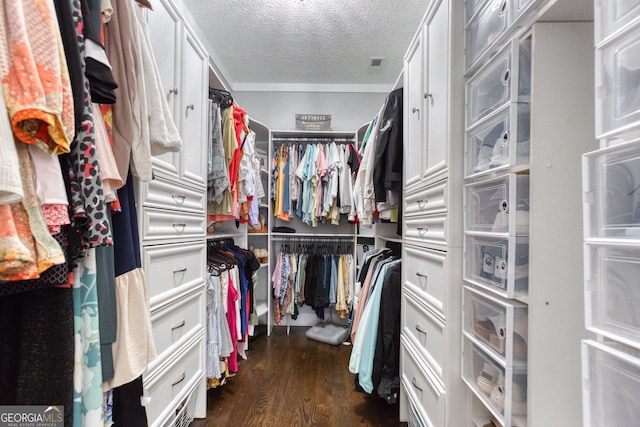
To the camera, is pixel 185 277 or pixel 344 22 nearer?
pixel 185 277

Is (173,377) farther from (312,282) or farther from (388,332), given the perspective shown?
(312,282)

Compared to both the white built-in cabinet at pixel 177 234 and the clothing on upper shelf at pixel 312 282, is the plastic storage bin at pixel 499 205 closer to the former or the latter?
the white built-in cabinet at pixel 177 234

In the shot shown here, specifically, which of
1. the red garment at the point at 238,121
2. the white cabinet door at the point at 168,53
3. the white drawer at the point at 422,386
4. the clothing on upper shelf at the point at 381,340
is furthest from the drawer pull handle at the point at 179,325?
the red garment at the point at 238,121

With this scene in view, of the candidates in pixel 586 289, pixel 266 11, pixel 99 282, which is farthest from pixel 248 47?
pixel 586 289

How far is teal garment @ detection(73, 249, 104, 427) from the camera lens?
1.96 ft

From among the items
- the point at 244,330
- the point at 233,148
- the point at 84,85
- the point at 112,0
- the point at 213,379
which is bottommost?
Answer: the point at 213,379

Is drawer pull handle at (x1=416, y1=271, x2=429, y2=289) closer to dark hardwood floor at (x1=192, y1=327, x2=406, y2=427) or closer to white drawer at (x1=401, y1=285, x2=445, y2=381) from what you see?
white drawer at (x1=401, y1=285, x2=445, y2=381)

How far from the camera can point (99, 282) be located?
0.66 meters

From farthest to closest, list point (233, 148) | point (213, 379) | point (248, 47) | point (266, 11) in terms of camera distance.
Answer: point (248, 47), point (266, 11), point (233, 148), point (213, 379)

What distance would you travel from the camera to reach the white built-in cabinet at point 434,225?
0.95 metres

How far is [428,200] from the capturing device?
1.14m

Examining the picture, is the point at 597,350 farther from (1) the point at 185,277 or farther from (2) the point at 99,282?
(1) the point at 185,277

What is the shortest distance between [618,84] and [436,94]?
653mm

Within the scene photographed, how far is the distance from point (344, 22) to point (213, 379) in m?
2.57
